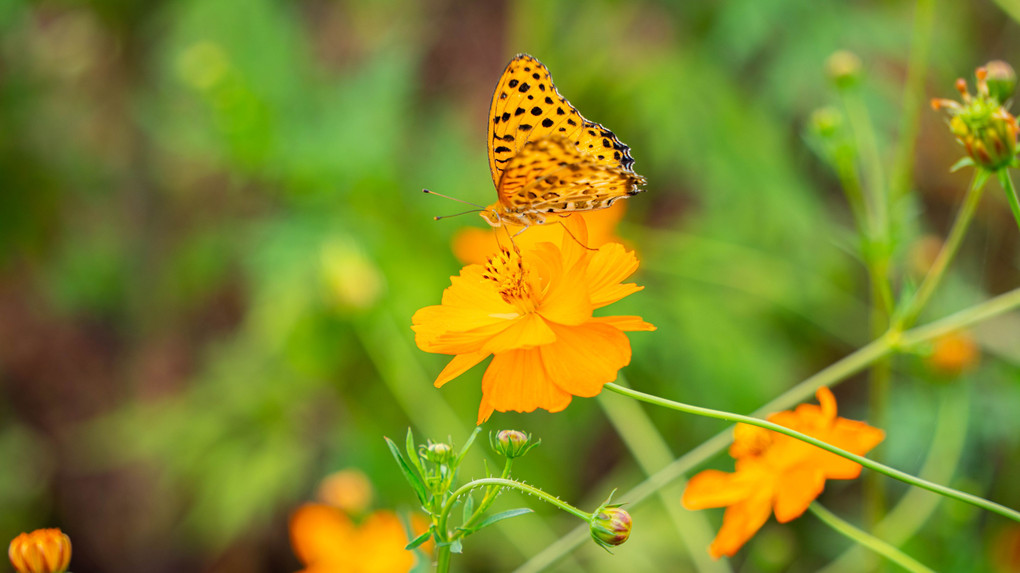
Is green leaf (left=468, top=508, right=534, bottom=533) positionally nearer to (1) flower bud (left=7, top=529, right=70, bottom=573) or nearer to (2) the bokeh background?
(1) flower bud (left=7, top=529, right=70, bottom=573)

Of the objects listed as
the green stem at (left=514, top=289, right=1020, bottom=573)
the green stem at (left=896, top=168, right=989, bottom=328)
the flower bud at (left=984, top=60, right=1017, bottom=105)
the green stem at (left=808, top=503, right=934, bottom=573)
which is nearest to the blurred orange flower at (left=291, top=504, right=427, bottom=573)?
the green stem at (left=514, top=289, right=1020, bottom=573)

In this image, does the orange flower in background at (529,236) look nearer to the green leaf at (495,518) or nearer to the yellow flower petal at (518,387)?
the yellow flower petal at (518,387)

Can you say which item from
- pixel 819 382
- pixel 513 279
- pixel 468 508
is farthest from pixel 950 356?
pixel 468 508

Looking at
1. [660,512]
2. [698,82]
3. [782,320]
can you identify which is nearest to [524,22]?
[698,82]

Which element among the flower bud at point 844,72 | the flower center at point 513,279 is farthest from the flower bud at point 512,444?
the flower bud at point 844,72

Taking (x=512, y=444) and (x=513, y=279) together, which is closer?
(x=512, y=444)

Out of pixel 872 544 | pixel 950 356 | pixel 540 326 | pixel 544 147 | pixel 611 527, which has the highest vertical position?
pixel 544 147

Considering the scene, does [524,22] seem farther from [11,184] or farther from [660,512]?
[11,184]

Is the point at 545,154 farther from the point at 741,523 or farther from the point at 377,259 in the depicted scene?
the point at 377,259
